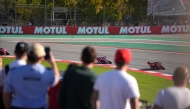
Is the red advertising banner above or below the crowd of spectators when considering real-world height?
above

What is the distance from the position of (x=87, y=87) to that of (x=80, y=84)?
0.10 meters

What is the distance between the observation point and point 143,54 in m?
22.2

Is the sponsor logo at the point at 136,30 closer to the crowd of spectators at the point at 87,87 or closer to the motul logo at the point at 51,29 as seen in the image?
the motul logo at the point at 51,29

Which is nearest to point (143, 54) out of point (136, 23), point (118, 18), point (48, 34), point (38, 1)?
point (48, 34)

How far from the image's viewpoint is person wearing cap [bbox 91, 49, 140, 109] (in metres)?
4.32

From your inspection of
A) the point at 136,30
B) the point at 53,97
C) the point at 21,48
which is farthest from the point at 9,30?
the point at 53,97

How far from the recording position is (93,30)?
1487 inches

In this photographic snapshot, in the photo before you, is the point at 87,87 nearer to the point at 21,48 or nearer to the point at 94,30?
the point at 21,48

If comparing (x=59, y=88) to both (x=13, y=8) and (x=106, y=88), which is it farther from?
(x=13, y=8)

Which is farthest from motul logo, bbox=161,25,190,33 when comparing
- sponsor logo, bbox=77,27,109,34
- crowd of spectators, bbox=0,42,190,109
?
crowd of spectators, bbox=0,42,190,109

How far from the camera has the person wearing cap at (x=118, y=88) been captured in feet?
14.2

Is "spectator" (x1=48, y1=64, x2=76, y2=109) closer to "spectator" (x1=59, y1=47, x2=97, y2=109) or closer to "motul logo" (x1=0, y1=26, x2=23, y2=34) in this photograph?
"spectator" (x1=59, y1=47, x2=97, y2=109)

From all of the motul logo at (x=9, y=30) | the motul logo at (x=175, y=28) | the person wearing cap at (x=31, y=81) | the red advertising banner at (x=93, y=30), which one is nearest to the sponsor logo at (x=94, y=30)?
the red advertising banner at (x=93, y=30)

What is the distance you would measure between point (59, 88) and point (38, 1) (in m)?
46.3
